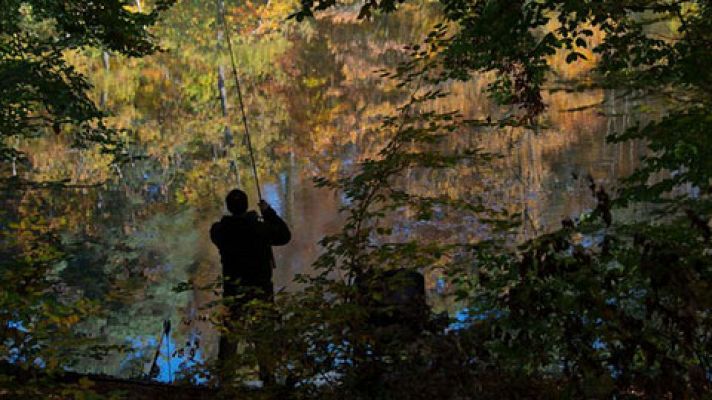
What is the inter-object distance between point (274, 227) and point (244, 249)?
0.44 m

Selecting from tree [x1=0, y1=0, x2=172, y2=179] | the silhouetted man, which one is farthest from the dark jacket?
tree [x1=0, y1=0, x2=172, y2=179]

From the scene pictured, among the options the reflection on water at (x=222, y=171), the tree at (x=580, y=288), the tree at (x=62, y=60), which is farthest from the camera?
the reflection on water at (x=222, y=171)

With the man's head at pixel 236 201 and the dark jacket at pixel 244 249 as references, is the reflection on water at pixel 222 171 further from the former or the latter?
the man's head at pixel 236 201

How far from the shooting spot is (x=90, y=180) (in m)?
20.8

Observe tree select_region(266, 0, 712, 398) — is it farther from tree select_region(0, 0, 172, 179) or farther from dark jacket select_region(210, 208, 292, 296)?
tree select_region(0, 0, 172, 179)

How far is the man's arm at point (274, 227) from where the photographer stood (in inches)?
213

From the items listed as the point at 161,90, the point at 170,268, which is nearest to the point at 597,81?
the point at 170,268

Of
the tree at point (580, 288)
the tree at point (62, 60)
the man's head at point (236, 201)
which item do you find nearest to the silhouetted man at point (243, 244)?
the man's head at point (236, 201)

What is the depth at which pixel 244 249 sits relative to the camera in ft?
18.6

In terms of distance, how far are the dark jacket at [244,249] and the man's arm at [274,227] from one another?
75 millimetres

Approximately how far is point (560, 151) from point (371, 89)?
1309cm

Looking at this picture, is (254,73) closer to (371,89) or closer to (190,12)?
(371,89)

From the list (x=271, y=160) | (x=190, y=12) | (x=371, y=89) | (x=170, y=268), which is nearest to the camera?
(x=170, y=268)

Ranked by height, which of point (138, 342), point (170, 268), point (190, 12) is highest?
point (190, 12)
